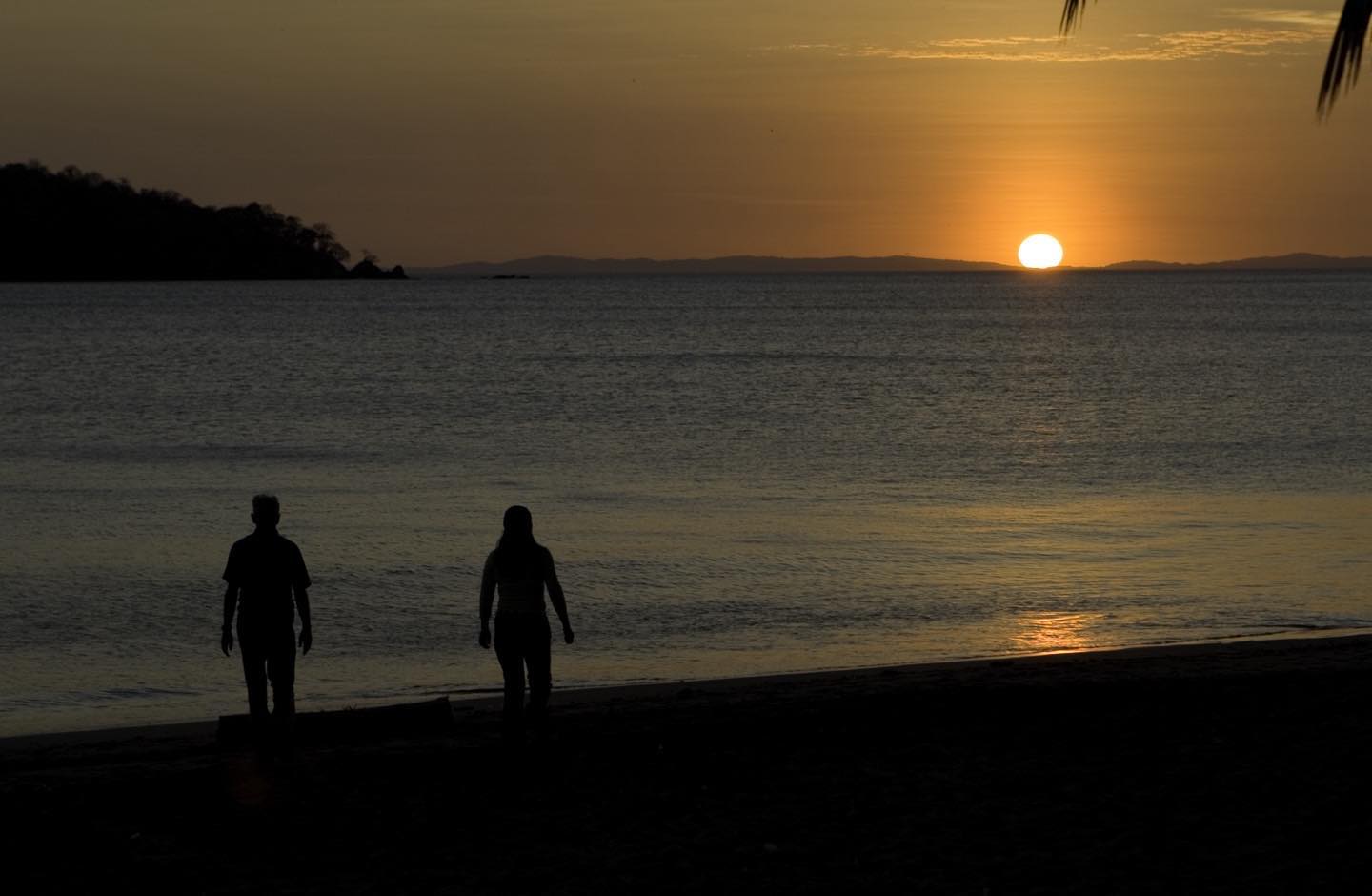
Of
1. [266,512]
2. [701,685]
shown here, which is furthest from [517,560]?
[701,685]

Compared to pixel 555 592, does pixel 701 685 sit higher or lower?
lower

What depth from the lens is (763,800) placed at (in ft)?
29.6

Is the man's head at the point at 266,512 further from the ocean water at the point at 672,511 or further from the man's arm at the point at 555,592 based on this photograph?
the ocean water at the point at 672,511

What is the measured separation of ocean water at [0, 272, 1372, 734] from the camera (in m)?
16.4

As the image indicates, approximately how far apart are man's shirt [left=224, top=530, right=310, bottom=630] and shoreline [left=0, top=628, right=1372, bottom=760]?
1.84 m

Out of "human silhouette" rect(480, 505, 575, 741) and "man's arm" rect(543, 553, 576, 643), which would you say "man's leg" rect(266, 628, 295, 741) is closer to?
"human silhouette" rect(480, 505, 575, 741)

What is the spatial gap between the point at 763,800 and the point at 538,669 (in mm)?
1577

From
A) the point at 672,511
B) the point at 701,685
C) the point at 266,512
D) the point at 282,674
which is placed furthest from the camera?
the point at 672,511

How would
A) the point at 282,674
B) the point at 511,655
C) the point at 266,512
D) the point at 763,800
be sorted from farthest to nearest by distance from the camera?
the point at 282,674
the point at 511,655
the point at 266,512
the point at 763,800

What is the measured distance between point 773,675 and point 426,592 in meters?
6.17

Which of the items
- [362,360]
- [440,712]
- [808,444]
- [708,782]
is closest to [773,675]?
[440,712]

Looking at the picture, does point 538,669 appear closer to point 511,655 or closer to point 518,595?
point 511,655

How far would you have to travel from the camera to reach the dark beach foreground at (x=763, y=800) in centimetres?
774

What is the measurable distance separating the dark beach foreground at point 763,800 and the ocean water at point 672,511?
3.68 m
